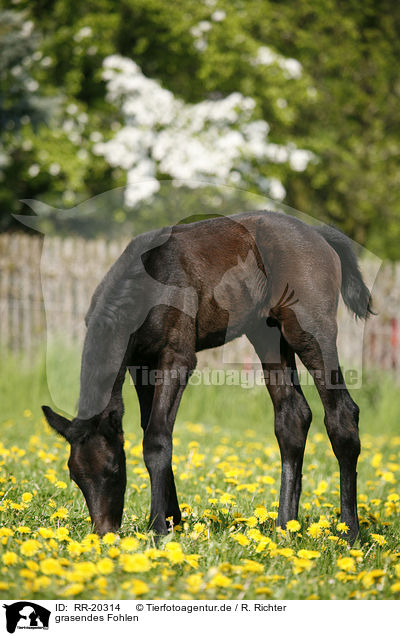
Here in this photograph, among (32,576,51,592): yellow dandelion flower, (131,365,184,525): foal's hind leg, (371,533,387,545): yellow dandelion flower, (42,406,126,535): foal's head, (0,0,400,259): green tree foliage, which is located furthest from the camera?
(0,0,400,259): green tree foliage

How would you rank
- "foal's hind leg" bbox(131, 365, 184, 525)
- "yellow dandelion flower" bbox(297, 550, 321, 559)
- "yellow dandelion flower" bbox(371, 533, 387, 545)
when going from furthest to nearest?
"foal's hind leg" bbox(131, 365, 184, 525) → "yellow dandelion flower" bbox(371, 533, 387, 545) → "yellow dandelion flower" bbox(297, 550, 321, 559)

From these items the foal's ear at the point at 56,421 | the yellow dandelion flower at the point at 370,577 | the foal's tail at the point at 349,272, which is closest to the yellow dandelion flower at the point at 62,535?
the foal's ear at the point at 56,421

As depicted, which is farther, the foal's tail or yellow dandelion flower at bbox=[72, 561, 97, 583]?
the foal's tail

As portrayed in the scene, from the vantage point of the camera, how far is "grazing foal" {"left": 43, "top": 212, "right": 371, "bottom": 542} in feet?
10.9

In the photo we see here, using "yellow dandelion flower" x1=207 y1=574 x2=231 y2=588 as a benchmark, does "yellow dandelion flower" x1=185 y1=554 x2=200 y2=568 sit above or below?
below

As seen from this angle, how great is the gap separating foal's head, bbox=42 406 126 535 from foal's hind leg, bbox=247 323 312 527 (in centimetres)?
117

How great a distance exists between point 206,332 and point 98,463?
96 cm

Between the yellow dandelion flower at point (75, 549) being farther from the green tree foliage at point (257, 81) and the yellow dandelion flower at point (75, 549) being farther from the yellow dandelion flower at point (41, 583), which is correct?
the green tree foliage at point (257, 81)

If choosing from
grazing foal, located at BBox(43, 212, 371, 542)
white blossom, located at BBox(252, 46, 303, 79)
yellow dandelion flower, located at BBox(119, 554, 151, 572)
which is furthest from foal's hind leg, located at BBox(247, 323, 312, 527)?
white blossom, located at BBox(252, 46, 303, 79)

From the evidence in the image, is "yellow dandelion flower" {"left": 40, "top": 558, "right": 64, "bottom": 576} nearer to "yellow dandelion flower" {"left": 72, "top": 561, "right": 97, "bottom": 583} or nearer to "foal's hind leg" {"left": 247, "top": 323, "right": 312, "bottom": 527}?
"yellow dandelion flower" {"left": 72, "top": 561, "right": 97, "bottom": 583}

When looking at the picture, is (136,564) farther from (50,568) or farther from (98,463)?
(98,463)

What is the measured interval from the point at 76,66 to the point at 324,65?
7527mm

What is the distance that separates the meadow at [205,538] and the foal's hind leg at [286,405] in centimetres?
28
